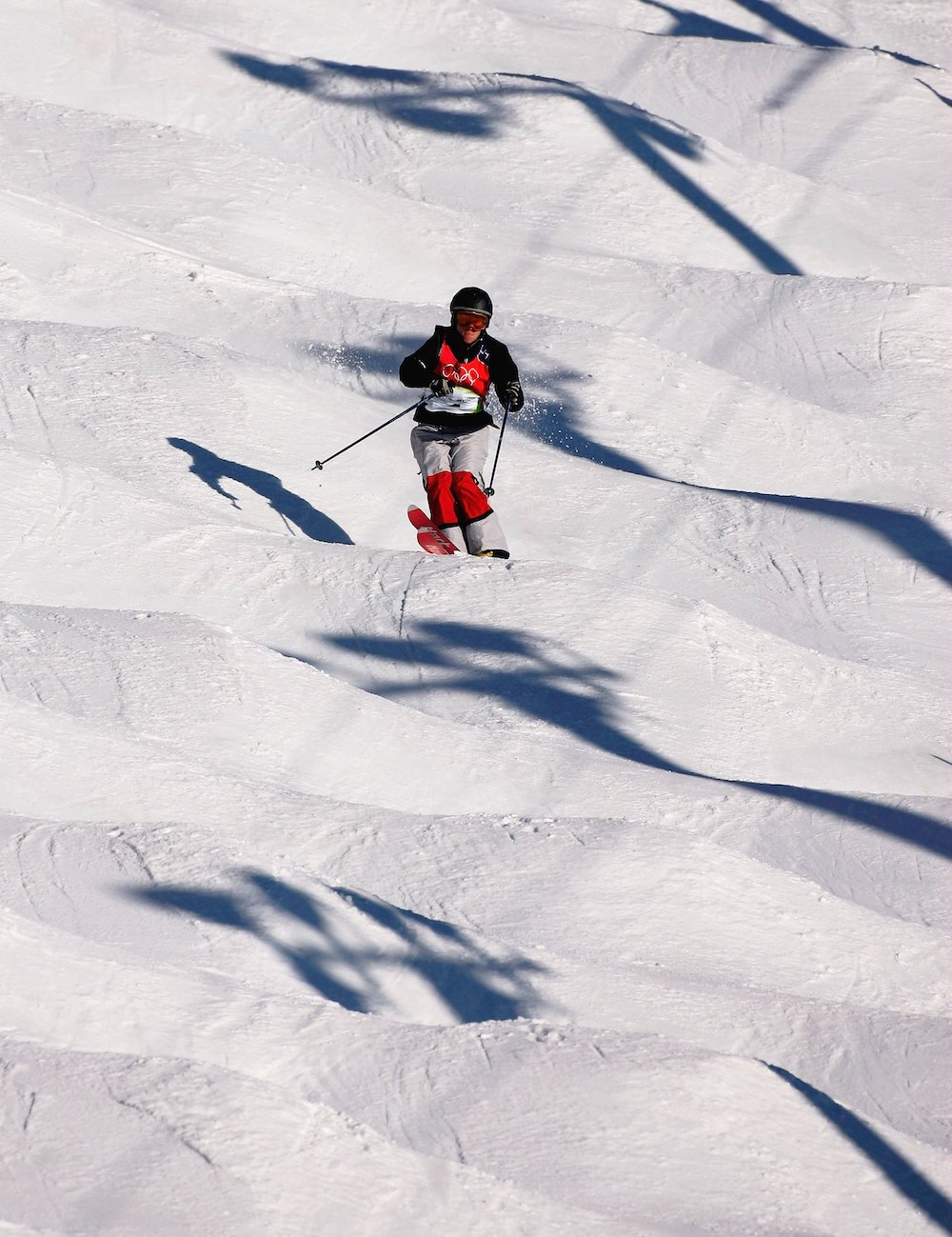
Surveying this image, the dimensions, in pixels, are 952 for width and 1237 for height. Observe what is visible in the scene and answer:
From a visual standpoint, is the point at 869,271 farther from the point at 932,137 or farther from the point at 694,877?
the point at 694,877

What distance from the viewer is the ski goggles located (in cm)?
644

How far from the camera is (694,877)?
467 centimetres

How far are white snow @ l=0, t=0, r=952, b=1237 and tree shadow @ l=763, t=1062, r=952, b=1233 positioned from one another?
0.01 meters

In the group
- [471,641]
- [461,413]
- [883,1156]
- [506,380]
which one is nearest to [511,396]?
[506,380]

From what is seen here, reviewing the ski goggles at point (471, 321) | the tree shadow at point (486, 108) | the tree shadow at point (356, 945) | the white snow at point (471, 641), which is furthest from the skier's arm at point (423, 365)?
the tree shadow at point (486, 108)

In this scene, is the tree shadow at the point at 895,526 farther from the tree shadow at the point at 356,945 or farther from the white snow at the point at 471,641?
the tree shadow at the point at 356,945

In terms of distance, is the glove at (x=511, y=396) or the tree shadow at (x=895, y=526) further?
the tree shadow at (x=895, y=526)

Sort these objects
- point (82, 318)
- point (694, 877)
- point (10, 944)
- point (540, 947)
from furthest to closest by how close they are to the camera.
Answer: point (82, 318), point (694, 877), point (540, 947), point (10, 944)

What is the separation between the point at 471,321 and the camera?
646cm

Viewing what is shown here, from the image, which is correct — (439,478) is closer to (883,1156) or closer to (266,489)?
(266,489)

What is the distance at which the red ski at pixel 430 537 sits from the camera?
256 inches

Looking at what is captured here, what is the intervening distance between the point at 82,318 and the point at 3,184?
4.35 ft

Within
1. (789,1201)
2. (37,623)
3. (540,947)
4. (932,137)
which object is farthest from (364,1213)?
(932,137)

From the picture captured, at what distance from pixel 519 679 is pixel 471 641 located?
28 cm
